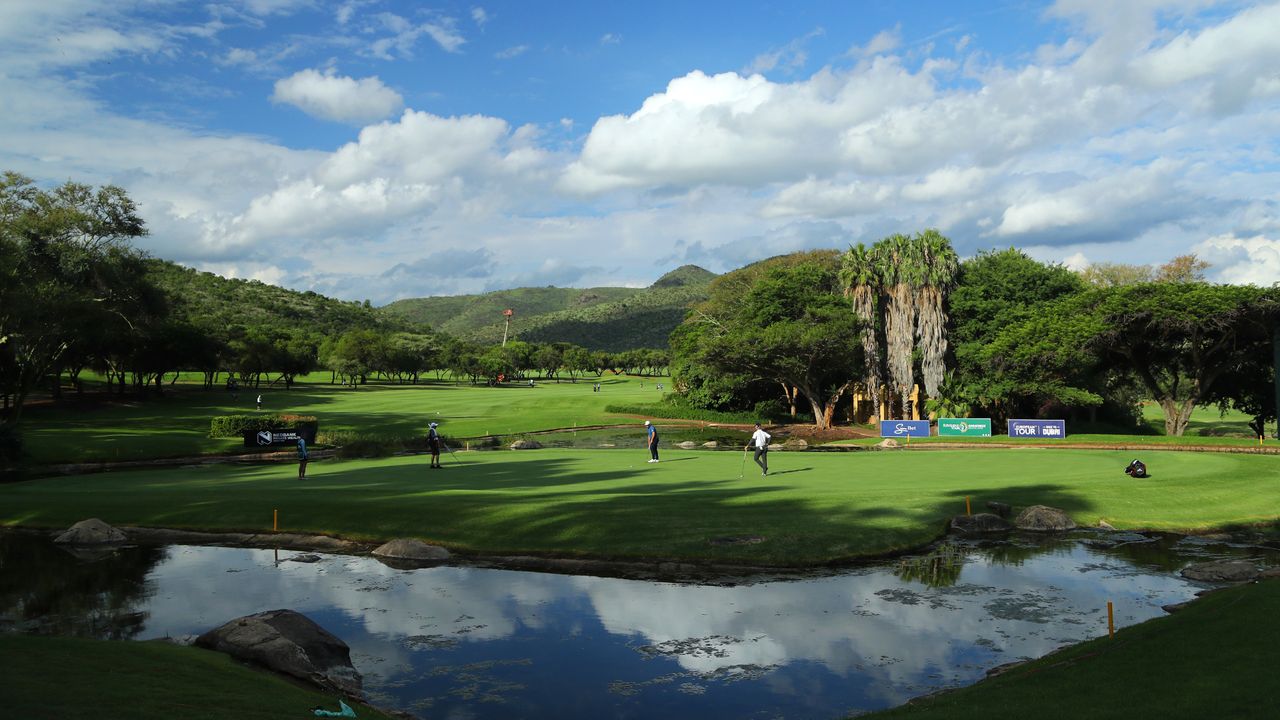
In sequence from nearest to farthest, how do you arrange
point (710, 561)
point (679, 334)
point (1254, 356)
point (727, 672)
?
point (727, 672), point (710, 561), point (1254, 356), point (679, 334)

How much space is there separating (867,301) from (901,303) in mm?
3941

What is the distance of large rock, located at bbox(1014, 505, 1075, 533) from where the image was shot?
24891 mm

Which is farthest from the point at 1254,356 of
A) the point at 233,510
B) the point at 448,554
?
the point at 233,510

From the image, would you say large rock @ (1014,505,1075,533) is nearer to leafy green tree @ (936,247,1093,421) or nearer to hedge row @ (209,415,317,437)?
leafy green tree @ (936,247,1093,421)

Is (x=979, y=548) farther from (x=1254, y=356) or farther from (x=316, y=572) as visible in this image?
(x=1254, y=356)

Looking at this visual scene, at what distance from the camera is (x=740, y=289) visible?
387ft

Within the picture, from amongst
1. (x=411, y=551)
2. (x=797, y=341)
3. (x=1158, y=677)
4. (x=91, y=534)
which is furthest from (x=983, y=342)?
(x=91, y=534)

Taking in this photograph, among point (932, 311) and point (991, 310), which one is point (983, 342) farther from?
point (932, 311)

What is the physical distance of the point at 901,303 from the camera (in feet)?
228

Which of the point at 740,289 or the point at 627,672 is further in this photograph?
the point at 740,289

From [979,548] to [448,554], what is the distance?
49.3 ft

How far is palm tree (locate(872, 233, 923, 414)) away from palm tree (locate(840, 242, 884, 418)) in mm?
1294

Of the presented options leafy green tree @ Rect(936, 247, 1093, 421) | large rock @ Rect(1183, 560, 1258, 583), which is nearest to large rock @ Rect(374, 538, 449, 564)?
large rock @ Rect(1183, 560, 1258, 583)

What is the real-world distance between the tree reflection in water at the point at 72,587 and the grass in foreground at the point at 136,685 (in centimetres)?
437
